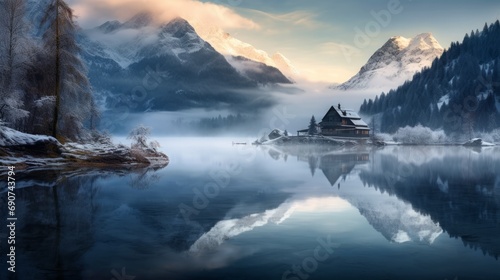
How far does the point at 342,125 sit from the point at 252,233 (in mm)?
124733

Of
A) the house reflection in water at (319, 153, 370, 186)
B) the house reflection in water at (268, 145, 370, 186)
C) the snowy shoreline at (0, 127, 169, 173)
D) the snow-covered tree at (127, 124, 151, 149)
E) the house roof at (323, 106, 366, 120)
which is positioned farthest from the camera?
the house roof at (323, 106, 366, 120)

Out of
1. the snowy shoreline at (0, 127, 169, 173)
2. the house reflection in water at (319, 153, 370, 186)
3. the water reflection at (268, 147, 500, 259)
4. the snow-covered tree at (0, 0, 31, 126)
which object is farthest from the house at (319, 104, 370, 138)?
the snow-covered tree at (0, 0, 31, 126)

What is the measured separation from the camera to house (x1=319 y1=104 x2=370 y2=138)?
442ft

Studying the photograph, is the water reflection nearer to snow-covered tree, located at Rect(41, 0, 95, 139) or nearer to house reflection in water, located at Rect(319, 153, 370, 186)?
house reflection in water, located at Rect(319, 153, 370, 186)

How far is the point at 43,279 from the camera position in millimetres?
9297

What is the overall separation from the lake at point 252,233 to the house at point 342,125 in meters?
110

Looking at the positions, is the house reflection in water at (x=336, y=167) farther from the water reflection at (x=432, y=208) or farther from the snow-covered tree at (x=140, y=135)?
the snow-covered tree at (x=140, y=135)

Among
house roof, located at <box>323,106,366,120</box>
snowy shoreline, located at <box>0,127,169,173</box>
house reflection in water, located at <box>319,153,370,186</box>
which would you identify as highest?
house roof, located at <box>323,106,366,120</box>

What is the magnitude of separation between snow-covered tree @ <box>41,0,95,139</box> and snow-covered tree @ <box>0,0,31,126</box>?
6.97 ft

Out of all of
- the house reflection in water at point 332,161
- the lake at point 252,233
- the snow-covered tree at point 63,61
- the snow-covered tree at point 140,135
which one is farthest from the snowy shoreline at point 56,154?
the house reflection in water at point 332,161

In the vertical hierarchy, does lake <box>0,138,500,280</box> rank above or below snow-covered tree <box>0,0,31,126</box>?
below

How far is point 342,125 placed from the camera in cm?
13488

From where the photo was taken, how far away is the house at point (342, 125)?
135 meters

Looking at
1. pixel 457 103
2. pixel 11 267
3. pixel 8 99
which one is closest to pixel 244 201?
pixel 11 267
